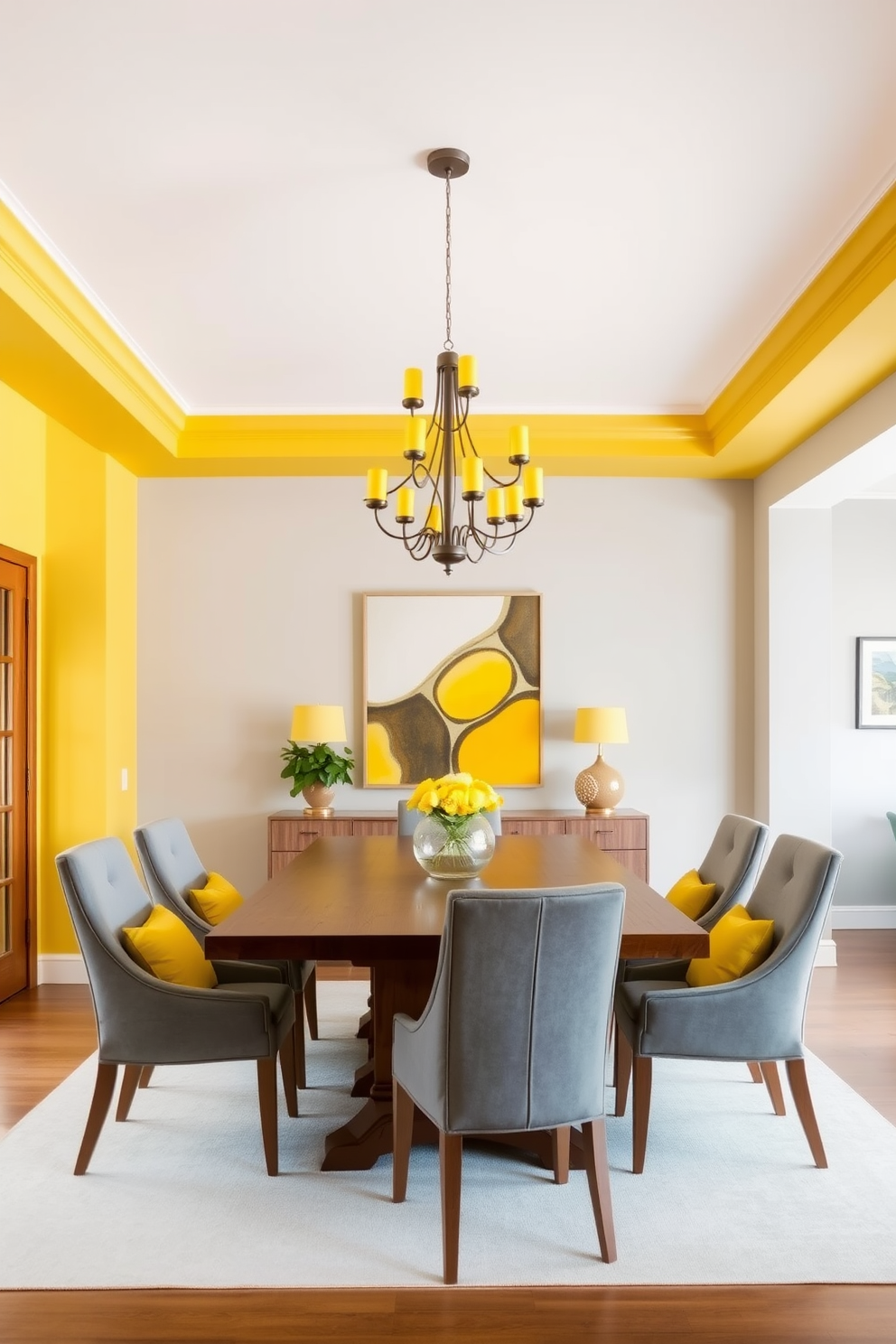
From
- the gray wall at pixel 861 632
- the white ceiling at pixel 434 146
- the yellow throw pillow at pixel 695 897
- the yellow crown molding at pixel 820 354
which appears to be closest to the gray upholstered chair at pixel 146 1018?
the yellow throw pillow at pixel 695 897

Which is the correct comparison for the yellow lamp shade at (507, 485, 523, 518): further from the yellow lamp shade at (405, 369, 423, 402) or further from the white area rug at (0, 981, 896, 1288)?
the white area rug at (0, 981, 896, 1288)

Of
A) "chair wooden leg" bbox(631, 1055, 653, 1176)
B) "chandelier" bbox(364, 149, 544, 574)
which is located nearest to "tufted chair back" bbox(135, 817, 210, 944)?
"chandelier" bbox(364, 149, 544, 574)

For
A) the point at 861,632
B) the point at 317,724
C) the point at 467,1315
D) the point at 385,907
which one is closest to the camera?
the point at 467,1315

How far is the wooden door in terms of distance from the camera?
4.54 metres

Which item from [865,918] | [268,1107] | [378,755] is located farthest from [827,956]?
[268,1107]

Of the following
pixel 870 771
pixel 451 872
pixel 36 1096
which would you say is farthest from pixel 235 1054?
pixel 870 771

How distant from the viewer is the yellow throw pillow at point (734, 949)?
2807 mm

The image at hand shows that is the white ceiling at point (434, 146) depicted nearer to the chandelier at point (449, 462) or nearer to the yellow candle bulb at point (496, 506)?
the chandelier at point (449, 462)

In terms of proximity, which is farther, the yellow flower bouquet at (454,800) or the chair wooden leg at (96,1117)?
the yellow flower bouquet at (454,800)

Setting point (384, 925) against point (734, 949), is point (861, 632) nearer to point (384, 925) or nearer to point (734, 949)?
point (734, 949)

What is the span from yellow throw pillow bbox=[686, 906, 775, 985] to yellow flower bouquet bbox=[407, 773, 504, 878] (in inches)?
28.4

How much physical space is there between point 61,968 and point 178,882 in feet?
6.07

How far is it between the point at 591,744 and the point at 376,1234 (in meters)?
3.31

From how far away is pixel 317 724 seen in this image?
5.01 metres
